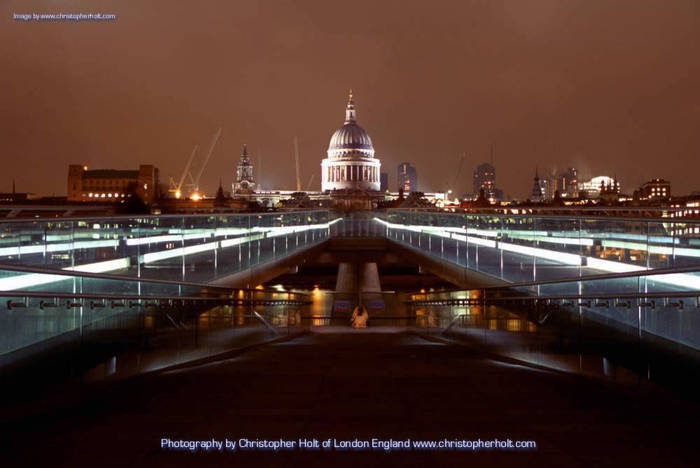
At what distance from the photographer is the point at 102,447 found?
4621 mm

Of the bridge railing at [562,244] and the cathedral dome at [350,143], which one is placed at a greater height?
the cathedral dome at [350,143]

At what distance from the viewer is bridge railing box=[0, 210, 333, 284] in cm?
914

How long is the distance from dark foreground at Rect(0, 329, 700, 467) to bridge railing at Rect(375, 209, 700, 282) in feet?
9.86

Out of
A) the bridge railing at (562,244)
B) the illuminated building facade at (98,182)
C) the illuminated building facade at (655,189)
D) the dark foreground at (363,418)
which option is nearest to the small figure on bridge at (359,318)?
the bridge railing at (562,244)

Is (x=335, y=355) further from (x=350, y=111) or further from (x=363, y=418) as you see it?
(x=350, y=111)

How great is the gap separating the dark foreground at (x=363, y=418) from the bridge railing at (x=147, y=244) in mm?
1794

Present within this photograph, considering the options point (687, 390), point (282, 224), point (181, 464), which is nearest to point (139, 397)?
point (181, 464)

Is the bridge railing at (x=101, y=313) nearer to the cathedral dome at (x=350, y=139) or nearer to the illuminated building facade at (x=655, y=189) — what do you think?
the illuminated building facade at (x=655, y=189)

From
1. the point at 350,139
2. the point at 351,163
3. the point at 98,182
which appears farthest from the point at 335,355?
the point at 98,182

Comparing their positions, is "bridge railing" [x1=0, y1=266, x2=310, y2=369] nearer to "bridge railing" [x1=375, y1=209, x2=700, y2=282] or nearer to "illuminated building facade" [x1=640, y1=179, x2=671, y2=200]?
"bridge railing" [x1=375, y1=209, x2=700, y2=282]

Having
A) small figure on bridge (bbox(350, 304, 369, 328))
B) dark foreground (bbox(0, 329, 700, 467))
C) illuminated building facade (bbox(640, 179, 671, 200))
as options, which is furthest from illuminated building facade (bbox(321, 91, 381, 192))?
dark foreground (bbox(0, 329, 700, 467))

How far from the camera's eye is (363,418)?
541 cm

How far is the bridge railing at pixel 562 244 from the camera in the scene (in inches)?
372

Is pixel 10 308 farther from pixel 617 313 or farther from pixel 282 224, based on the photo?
pixel 282 224
